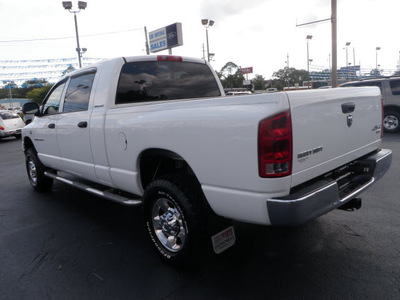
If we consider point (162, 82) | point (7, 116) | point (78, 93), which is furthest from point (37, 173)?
point (7, 116)

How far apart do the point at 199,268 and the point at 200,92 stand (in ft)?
7.63

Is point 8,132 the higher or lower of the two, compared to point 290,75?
lower

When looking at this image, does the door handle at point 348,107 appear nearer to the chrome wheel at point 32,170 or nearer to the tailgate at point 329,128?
the tailgate at point 329,128

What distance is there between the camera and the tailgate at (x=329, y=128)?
219 centimetres

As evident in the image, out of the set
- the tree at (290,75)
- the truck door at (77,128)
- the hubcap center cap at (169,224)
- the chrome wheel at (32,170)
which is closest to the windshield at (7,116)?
the chrome wheel at (32,170)

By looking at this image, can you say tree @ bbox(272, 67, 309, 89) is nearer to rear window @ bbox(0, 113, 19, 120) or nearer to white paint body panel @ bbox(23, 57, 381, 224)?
rear window @ bbox(0, 113, 19, 120)

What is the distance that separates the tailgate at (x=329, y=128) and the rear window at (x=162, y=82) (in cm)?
200

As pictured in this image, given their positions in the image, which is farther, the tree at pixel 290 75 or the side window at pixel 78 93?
the tree at pixel 290 75

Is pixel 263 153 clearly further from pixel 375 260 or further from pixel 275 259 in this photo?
pixel 375 260

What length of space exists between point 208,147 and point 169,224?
3.18 ft

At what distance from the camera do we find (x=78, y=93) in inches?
163

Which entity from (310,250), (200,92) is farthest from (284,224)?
(200,92)

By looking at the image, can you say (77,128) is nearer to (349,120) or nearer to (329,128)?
(329,128)

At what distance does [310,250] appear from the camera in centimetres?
312
